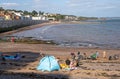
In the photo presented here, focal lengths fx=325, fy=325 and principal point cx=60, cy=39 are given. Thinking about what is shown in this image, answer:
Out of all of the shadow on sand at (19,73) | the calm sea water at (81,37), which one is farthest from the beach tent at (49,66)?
the calm sea water at (81,37)

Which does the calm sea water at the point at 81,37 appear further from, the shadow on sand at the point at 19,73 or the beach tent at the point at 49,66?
the beach tent at the point at 49,66

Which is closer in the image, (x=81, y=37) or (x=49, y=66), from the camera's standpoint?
(x=49, y=66)

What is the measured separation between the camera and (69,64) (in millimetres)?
22531

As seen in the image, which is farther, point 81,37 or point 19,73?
point 81,37

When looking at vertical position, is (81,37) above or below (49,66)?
Answer: below

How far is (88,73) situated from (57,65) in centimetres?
229

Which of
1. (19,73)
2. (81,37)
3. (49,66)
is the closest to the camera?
(19,73)

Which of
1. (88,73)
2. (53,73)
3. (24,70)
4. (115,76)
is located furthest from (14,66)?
(115,76)

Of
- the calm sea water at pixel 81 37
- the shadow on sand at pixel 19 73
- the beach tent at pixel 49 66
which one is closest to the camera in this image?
the shadow on sand at pixel 19 73

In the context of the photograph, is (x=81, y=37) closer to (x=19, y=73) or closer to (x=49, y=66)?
(x=49, y=66)

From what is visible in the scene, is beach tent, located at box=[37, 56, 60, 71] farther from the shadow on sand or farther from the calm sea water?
the calm sea water

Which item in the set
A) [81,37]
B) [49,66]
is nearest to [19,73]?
[49,66]

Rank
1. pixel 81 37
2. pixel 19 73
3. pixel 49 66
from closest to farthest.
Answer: pixel 19 73, pixel 49 66, pixel 81 37

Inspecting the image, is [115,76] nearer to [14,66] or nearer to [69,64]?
[69,64]
